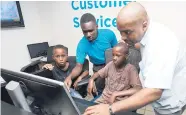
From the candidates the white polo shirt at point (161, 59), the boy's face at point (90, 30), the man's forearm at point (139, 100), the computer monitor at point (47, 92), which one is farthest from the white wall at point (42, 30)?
the computer monitor at point (47, 92)

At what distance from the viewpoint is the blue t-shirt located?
1.83 metres

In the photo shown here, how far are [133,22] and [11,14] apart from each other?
2495 millimetres

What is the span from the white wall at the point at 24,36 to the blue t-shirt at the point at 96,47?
57.9 inches

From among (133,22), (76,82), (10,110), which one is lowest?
(76,82)

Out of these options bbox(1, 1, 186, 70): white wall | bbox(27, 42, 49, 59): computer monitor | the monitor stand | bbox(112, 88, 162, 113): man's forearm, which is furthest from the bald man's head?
bbox(27, 42, 49, 59): computer monitor

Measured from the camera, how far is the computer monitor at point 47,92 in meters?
0.80

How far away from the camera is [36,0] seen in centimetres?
312

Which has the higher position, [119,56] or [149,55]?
[149,55]

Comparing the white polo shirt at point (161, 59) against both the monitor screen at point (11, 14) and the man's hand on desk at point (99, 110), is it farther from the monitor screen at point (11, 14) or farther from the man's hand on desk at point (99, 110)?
the monitor screen at point (11, 14)

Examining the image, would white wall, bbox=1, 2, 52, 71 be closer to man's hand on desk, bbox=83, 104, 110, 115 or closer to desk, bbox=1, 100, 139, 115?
desk, bbox=1, 100, 139, 115

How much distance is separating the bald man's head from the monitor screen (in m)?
2.40

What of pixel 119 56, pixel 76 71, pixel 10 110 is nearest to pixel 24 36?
pixel 76 71

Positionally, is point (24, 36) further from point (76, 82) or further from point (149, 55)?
point (149, 55)

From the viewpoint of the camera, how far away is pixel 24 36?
118 inches
